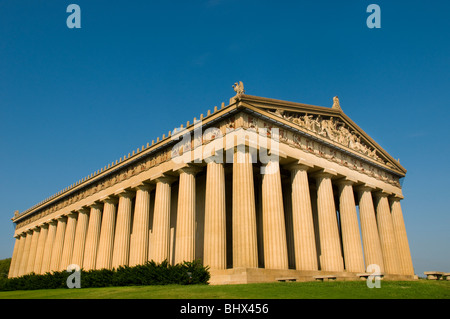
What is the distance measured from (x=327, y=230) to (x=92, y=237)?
31.0 m

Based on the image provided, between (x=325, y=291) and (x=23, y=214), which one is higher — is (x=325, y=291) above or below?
below

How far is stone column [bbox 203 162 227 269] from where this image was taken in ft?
106

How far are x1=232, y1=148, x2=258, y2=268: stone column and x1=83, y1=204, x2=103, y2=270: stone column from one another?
87.8ft

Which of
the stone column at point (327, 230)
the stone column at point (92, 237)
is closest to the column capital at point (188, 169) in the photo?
the stone column at point (327, 230)

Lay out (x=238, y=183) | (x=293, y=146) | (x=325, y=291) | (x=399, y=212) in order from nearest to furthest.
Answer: (x=325, y=291) < (x=238, y=183) < (x=293, y=146) < (x=399, y=212)

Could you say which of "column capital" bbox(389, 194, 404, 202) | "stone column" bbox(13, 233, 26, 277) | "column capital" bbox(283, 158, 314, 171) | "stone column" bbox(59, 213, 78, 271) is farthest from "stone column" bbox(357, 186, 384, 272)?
"stone column" bbox(13, 233, 26, 277)

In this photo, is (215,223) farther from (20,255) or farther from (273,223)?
(20,255)

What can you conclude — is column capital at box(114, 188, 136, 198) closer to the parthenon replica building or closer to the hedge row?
the parthenon replica building

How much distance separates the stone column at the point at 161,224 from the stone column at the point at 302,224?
522 inches
